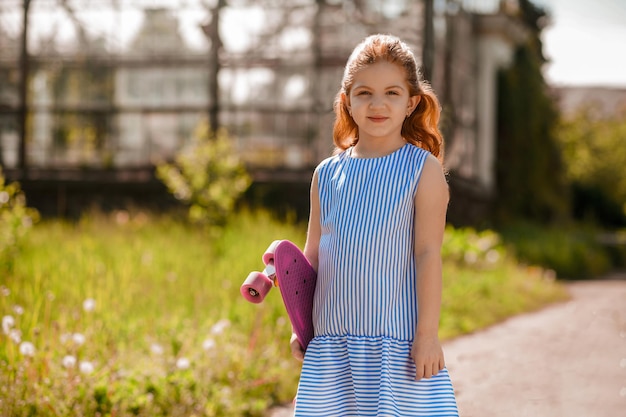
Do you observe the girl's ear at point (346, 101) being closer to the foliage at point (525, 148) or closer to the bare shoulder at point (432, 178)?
the bare shoulder at point (432, 178)

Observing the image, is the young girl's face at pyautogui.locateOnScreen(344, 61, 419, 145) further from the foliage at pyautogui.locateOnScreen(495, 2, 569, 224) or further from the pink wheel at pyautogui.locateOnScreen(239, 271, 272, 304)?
the foliage at pyautogui.locateOnScreen(495, 2, 569, 224)

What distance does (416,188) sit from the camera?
2.49 meters

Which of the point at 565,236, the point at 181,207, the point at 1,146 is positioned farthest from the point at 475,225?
the point at 1,146

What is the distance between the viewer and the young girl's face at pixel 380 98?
2.51m

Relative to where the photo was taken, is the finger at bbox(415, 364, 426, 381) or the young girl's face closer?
the finger at bbox(415, 364, 426, 381)

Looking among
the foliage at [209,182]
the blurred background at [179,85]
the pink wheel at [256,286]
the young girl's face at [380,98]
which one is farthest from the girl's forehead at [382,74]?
the blurred background at [179,85]

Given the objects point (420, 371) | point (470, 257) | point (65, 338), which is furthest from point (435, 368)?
point (470, 257)

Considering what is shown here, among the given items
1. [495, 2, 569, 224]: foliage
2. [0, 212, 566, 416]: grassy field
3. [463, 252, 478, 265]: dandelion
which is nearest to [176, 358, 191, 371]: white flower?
[0, 212, 566, 416]: grassy field

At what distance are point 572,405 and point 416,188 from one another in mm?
2297

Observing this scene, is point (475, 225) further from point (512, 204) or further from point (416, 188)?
point (416, 188)

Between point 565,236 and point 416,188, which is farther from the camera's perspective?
point 565,236

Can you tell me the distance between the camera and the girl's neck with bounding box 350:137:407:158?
257 cm

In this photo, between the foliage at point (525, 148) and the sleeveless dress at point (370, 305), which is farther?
the foliage at point (525, 148)

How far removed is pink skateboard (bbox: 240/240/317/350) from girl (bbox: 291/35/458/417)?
7 centimetres
